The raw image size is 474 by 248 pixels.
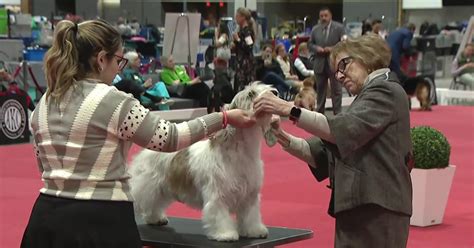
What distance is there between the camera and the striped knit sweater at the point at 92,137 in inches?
101

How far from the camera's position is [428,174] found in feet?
18.1

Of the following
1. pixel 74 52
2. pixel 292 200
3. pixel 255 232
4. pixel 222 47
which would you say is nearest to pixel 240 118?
pixel 74 52

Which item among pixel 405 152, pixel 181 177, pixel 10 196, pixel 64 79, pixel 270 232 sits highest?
pixel 64 79

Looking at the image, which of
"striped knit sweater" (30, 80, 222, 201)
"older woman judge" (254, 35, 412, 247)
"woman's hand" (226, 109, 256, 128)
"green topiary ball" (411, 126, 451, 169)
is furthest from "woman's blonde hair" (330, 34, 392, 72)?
"green topiary ball" (411, 126, 451, 169)

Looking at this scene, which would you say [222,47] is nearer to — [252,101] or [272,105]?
[252,101]

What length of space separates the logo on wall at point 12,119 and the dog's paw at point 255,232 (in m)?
6.24

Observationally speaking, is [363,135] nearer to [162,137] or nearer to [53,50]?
[162,137]

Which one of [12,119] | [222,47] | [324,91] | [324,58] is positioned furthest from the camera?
[222,47]

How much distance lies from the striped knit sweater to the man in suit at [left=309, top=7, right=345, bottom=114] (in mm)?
8946

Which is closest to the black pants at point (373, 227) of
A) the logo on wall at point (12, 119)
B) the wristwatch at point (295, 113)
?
the wristwatch at point (295, 113)

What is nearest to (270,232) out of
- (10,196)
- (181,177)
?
(181,177)

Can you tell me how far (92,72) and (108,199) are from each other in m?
0.42

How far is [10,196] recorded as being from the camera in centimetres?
659

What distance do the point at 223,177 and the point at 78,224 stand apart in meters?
1.28
